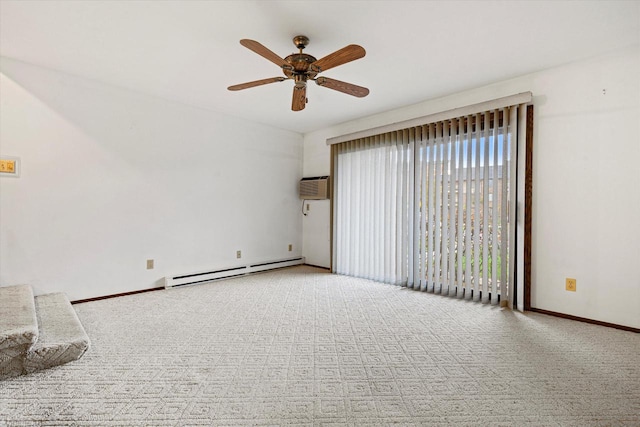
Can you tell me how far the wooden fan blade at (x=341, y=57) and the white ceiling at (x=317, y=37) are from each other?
10.3 inches

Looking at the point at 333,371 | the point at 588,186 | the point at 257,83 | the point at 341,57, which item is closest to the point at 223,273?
the point at 257,83

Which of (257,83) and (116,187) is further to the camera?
(116,187)

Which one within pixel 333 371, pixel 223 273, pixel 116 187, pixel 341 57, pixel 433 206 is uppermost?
pixel 341 57

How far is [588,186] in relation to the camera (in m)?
2.84

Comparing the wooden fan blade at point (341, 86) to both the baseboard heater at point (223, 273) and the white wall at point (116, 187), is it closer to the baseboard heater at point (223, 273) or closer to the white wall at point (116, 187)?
the white wall at point (116, 187)

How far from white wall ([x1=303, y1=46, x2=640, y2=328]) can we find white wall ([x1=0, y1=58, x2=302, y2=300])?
11.8 ft

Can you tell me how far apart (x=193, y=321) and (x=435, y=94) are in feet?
11.5

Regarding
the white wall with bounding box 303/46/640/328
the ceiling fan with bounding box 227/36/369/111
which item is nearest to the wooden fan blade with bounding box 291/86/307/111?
→ the ceiling fan with bounding box 227/36/369/111

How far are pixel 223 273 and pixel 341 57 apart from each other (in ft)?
10.9

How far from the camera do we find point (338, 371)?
194 centimetres

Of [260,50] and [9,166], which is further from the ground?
[260,50]

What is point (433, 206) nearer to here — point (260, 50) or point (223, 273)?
point (260, 50)

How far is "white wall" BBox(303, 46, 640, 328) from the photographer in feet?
A: 8.68

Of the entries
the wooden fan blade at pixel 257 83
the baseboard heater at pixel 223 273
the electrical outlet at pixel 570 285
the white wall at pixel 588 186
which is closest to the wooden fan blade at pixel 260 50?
the wooden fan blade at pixel 257 83
